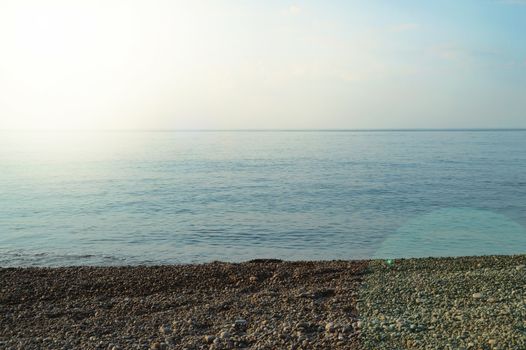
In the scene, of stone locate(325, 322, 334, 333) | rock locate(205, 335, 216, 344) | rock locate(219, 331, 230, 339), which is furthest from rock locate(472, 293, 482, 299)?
rock locate(205, 335, 216, 344)

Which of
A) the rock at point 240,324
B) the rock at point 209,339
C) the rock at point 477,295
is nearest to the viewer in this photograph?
the rock at point 209,339

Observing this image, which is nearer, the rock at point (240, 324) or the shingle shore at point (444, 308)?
the shingle shore at point (444, 308)

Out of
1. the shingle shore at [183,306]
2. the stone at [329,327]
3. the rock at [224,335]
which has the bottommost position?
the shingle shore at [183,306]

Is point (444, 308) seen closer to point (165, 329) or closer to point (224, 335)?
point (224, 335)

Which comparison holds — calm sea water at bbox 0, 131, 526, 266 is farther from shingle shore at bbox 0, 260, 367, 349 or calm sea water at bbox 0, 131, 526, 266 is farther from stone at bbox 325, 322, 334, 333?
stone at bbox 325, 322, 334, 333

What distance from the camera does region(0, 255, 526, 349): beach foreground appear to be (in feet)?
26.4

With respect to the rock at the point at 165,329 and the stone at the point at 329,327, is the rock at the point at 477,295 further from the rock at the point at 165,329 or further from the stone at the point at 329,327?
the rock at the point at 165,329

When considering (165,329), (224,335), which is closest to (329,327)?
(224,335)

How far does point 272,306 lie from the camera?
1024cm

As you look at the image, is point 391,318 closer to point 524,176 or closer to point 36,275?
point 36,275

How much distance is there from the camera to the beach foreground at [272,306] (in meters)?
8.05

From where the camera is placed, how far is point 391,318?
8766 millimetres

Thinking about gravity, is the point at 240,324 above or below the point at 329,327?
below

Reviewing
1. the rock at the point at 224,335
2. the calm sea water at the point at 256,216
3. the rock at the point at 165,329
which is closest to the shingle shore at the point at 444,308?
the rock at the point at 224,335
